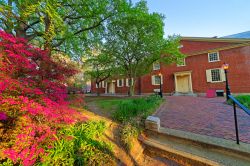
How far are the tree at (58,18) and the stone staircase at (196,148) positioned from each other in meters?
5.43

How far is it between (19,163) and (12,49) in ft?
7.69

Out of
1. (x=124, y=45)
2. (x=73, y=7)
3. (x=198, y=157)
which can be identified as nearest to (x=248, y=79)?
(x=124, y=45)

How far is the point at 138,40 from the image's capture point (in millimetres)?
9594

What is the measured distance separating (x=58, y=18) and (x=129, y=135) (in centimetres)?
522

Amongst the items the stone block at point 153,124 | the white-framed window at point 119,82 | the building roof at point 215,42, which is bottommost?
the stone block at point 153,124

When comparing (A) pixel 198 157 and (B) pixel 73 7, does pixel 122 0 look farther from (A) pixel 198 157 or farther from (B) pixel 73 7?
(A) pixel 198 157

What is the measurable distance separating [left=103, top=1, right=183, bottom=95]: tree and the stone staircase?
266 inches

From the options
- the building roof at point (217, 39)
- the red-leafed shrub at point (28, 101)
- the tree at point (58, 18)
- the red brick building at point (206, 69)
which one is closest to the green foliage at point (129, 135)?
the red-leafed shrub at point (28, 101)

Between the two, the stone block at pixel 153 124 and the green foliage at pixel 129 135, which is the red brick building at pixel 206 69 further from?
the green foliage at pixel 129 135

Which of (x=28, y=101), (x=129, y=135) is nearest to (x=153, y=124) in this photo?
(x=129, y=135)

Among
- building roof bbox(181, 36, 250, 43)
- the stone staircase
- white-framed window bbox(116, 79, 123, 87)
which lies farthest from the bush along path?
white-framed window bbox(116, 79, 123, 87)

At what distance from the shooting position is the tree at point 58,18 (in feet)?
15.6

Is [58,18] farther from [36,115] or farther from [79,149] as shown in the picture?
[79,149]

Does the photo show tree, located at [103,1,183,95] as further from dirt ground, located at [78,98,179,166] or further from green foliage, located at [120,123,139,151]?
dirt ground, located at [78,98,179,166]
